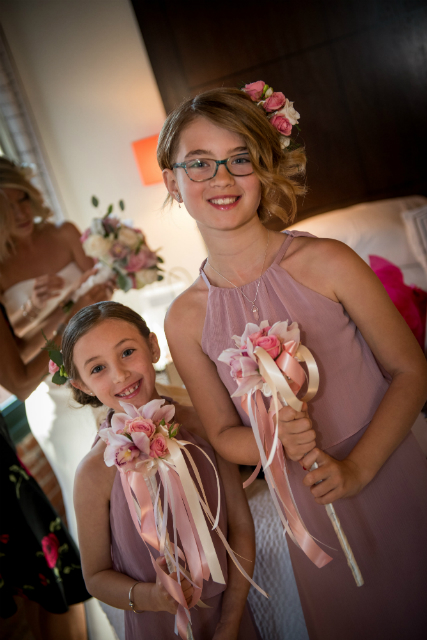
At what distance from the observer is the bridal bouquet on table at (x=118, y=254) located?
2307 mm

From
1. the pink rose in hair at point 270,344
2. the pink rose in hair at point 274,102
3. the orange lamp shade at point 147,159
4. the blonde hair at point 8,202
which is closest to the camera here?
the pink rose in hair at point 270,344

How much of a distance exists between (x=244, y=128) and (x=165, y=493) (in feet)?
2.62

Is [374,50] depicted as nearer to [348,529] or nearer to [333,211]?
[333,211]

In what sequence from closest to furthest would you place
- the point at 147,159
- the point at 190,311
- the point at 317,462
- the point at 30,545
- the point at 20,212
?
the point at 317,462 → the point at 190,311 → the point at 30,545 → the point at 20,212 → the point at 147,159

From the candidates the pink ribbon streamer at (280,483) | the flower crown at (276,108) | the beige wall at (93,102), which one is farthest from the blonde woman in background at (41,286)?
the flower crown at (276,108)

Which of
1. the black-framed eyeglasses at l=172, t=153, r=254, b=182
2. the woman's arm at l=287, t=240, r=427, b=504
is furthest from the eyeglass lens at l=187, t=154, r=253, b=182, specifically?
the woman's arm at l=287, t=240, r=427, b=504

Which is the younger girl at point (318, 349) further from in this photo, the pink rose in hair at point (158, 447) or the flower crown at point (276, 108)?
the pink rose in hair at point (158, 447)

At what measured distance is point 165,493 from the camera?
1.07 meters

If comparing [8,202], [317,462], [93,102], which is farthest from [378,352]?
[93,102]

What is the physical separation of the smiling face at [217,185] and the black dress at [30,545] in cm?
115

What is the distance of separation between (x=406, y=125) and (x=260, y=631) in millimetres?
2267

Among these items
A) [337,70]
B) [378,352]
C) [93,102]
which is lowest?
[378,352]

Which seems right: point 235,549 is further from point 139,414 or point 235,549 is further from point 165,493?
point 139,414

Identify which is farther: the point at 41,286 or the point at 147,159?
the point at 147,159
